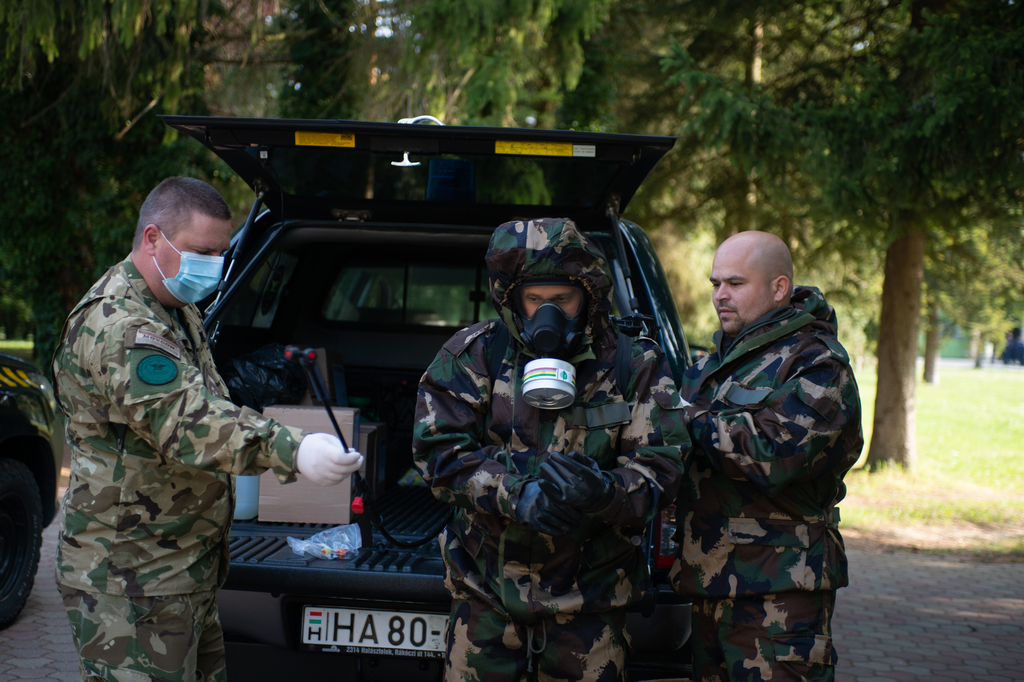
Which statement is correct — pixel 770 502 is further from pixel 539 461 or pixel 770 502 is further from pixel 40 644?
pixel 40 644

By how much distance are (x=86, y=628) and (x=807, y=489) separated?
1948mm

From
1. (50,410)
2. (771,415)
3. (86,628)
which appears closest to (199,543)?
(86,628)

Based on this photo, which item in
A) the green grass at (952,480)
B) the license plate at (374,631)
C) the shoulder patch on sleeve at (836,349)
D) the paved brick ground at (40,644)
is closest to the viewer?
the shoulder patch on sleeve at (836,349)

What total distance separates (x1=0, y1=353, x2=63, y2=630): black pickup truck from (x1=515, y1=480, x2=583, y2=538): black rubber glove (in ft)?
9.75

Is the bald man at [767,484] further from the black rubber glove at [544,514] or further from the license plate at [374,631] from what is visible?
the license plate at [374,631]

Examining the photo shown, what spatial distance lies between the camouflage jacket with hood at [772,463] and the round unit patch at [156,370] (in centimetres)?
140

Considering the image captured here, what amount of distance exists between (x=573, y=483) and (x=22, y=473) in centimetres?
322

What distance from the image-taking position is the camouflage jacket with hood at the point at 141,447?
199cm

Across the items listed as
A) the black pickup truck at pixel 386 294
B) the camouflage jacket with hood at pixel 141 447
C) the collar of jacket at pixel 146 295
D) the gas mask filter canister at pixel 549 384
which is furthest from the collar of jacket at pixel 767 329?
the collar of jacket at pixel 146 295

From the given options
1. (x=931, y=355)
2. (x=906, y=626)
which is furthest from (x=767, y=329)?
(x=931, y=355)

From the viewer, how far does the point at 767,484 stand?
2.27 meters

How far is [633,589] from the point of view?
7.26 ft

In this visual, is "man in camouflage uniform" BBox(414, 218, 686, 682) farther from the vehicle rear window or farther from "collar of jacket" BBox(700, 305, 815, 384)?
the vehicle rear window

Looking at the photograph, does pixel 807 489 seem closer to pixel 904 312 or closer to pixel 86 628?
pixel 86 628
